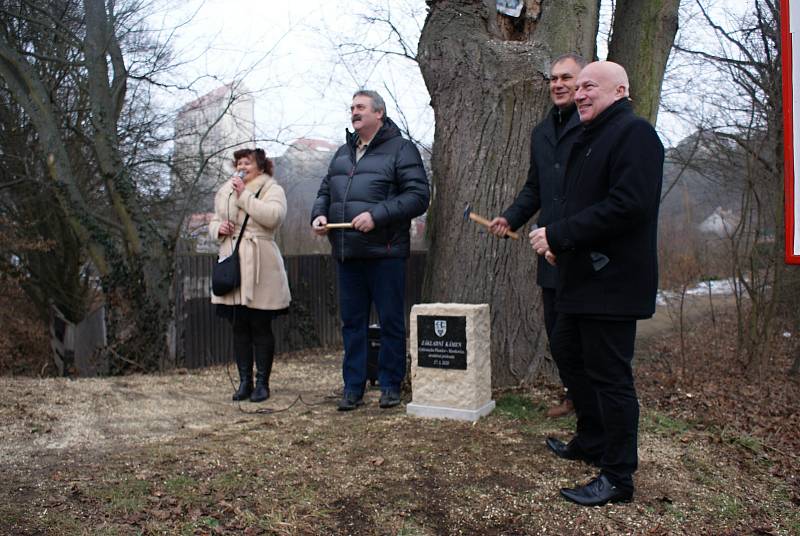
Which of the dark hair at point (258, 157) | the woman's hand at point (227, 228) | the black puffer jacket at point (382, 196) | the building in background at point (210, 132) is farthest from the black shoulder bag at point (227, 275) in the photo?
the building in background at point (210, 132)

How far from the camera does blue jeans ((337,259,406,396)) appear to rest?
15.3 feet

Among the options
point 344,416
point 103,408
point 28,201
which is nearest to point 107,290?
point 28,201

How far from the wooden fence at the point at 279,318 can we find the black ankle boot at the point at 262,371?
Answer: 4.29 meters

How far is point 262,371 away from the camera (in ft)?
17.4

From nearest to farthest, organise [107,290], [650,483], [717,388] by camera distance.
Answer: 1. [650,483]
2. [717,388]
3. [107,290]

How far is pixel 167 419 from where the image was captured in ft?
15.9

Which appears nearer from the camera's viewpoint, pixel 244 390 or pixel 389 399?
pixel 389 399

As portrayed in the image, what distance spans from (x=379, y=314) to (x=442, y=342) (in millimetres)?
520

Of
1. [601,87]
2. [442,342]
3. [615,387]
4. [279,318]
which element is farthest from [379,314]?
[279,318]

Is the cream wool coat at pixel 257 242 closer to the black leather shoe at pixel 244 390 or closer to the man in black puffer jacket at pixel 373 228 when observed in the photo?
the man in black puffer jacket at pixel 373 228

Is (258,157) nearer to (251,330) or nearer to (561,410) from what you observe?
(251,330)

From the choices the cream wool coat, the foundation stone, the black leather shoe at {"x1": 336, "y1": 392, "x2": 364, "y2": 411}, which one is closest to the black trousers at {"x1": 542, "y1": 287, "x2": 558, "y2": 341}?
the foundation stone

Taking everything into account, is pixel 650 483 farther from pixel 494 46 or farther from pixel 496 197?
pixel 494 46

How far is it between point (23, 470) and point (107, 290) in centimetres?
644
